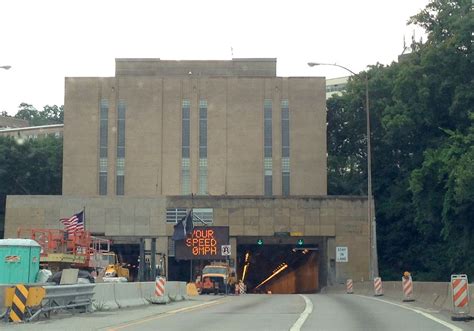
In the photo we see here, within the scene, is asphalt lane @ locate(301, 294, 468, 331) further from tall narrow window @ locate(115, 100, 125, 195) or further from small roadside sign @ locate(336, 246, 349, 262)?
tall narrow window @ locate(115, 100, 125, 195)

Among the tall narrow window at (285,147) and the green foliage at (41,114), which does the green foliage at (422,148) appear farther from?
the green foliage at (41,114)

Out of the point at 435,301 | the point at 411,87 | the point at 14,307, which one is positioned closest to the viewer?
the point at 14,307

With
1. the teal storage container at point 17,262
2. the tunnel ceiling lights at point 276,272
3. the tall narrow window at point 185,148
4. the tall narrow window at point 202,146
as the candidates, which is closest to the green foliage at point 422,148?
the tunnel ceiling lights at point 276,272

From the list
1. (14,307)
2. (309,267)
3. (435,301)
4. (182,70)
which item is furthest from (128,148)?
(14,307)

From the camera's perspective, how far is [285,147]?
258ft

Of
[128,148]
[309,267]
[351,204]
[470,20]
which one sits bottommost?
[309,267]

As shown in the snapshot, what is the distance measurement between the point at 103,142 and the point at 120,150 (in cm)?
190

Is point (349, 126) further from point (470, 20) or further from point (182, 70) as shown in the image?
point (470, 20)

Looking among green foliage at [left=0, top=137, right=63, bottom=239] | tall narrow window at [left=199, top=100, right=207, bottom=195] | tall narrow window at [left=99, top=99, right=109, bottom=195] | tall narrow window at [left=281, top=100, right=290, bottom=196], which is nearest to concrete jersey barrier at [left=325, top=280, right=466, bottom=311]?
tall narrow window at [left=281, top=100, right=290, bottom=196]

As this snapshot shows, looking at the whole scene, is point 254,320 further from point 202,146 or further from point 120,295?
point 202,146

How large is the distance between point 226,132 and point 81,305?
2197 inches

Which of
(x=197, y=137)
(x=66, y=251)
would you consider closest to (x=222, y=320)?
(x=66, y=251)

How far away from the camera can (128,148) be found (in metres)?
78.5

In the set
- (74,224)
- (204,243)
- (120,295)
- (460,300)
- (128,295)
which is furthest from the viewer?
(204,243)
